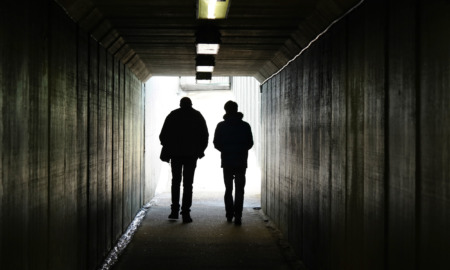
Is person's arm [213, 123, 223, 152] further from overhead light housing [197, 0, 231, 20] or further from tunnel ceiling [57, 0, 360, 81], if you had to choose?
→ overhead light housing [197, 0, 231, 20]

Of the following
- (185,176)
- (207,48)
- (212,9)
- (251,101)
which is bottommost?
(185,176)

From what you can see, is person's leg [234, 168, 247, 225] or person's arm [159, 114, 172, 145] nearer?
person's leg [234, 168, 247, 225]

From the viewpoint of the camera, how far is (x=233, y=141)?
314 inches

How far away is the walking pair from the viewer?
7.97 metres

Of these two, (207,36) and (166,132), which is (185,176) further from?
(207,36)

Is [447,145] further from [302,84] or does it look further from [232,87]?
[232,87]

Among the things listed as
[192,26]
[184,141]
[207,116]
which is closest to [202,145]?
[184,141]

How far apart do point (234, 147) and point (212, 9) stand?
325 cm

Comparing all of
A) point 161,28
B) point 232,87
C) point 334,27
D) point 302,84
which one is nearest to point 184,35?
point 161,28

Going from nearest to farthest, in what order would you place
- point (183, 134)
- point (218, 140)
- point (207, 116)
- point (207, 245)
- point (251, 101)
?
point (207, 245)
point (218, 140)
point (183, 134)
point (251, 101)
point (207, 116)

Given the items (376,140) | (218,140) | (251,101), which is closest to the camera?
(376,140)

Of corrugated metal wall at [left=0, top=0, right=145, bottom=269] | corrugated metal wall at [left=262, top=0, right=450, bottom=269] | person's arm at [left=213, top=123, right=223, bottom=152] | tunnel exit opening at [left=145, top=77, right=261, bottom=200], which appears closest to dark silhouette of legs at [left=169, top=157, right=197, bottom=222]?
person's arm at [left=213, top=123, right=223, bottom=152]

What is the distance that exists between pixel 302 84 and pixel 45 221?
3374 millimetres

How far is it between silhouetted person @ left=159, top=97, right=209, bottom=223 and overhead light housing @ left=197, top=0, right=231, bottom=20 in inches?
119
